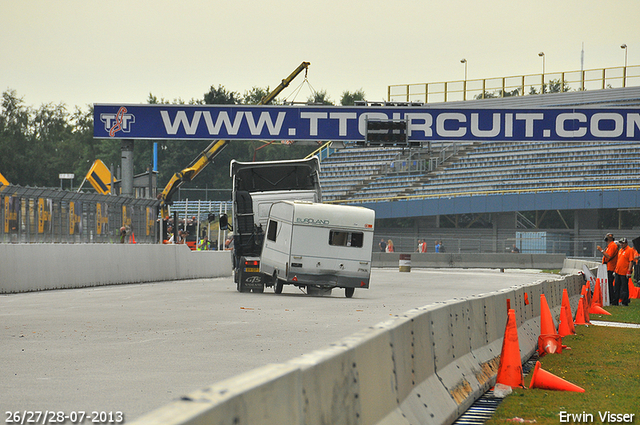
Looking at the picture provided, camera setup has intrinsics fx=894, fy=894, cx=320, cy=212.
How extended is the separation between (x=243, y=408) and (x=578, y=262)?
34.7m

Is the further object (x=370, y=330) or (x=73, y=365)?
(x=73, y=365)

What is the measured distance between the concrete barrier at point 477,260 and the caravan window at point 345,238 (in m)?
27.8

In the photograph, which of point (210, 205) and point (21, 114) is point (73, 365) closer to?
point (210, 205)

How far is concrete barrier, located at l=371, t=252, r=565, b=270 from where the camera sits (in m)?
49.9

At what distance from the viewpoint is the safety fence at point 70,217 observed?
20844 millimetres

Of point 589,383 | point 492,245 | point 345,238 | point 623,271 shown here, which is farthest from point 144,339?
point 492,245

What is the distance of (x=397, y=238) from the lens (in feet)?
194

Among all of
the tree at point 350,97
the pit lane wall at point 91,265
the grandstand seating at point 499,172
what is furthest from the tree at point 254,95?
the pit lane wall at point 91,265

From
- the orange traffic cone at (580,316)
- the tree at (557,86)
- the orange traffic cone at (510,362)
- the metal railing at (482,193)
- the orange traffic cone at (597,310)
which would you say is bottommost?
the orange traffic cone at (597,310)

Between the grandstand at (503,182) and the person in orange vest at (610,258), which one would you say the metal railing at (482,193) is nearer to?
the grandstand at (503,182)

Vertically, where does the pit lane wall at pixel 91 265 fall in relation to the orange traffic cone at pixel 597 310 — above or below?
above

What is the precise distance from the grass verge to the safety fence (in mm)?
13158

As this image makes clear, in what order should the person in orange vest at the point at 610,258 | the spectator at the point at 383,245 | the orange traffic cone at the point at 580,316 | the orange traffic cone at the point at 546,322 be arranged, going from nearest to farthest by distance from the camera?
the orange traffic cone at the point at 546,322 → the orange traffic cone at the point at 580,316 → the person in orange vest at the point at 610,258 → the spectator at the point at 383,245

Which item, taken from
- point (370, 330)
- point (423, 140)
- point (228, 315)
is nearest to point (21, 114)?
point (423, 140)
